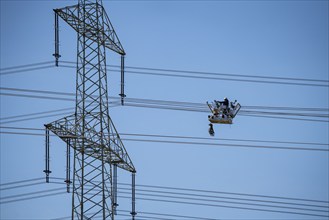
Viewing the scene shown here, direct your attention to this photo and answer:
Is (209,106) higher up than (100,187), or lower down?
higher up

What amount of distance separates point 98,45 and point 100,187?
9.09 metres

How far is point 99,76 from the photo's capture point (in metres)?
61.1

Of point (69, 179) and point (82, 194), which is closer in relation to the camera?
point (82, 194)

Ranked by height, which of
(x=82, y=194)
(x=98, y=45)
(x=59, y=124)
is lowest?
(x=82, y=194)

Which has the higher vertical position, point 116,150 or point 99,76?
point 99,76

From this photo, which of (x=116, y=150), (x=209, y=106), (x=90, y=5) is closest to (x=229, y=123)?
(x=209, y=106)

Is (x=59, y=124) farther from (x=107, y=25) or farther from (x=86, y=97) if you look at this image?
(x=107, y=25)

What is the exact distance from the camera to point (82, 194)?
58.7m

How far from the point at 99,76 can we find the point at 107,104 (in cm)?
198

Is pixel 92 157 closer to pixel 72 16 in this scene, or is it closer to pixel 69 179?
pixel 69 179

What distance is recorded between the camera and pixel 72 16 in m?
62.3

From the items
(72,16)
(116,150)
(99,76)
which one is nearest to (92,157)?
(116,150)

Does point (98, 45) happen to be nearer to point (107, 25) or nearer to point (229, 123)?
point (107, 25)

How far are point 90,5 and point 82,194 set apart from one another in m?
12.5
